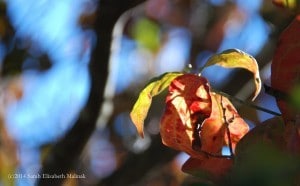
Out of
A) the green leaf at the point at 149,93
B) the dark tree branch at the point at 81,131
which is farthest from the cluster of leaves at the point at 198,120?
the dark tree branch at the point at 81,131

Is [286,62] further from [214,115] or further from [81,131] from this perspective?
[81,131]

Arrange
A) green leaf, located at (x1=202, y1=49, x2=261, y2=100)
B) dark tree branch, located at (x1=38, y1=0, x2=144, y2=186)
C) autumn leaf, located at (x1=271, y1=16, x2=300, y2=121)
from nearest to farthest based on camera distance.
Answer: autumn leaf, located at (x1=271, y1=16, x2=300, y2=121) < green leaf, located at (x1=202, y1=49, x2=261, y2=100) < dark tree branch, located at (x1=38, y1=0, x2=144, y2=186)

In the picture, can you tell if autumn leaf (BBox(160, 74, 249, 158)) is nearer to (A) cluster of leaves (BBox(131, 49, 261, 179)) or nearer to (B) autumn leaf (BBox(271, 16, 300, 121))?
(A) cluster of leaves (BBox(131, 49, 261, 179))

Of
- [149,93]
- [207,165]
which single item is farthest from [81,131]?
[207,165]

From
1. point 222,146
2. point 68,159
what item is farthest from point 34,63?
point 222,146

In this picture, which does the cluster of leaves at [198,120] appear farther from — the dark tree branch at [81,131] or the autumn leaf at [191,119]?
the dark tree branch at [81,131]

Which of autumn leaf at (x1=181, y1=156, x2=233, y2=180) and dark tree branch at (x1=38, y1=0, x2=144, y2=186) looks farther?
dark tree branch at (x1=38, y1=0, x2=144, y2=186)

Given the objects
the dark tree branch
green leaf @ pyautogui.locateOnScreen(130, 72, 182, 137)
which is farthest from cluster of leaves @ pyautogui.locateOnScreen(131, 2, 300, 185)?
the dark tree branch

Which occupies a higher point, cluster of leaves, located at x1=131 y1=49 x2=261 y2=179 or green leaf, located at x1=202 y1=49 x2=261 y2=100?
green leaf, located at x1=202 y1=49 x2=261 y2=100
